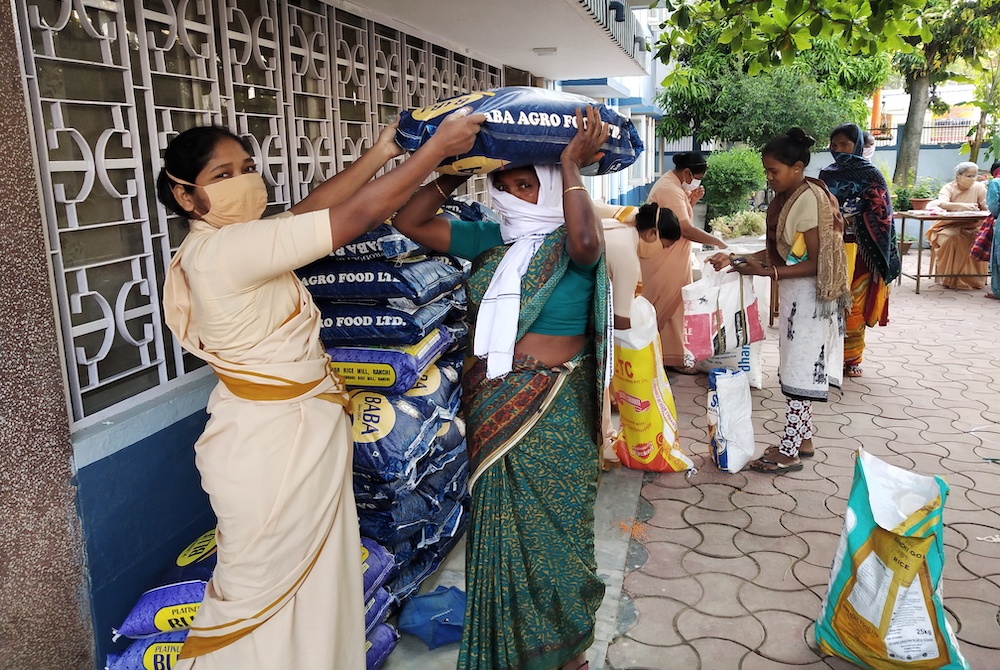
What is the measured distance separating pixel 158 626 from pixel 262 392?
946 millimetres

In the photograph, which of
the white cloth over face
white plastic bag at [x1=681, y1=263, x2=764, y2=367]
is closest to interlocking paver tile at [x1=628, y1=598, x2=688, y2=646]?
the white cloth over face

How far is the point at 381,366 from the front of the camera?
3080 mm

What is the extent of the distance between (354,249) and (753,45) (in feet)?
8.74

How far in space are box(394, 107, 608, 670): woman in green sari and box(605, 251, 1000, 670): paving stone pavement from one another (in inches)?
19.5

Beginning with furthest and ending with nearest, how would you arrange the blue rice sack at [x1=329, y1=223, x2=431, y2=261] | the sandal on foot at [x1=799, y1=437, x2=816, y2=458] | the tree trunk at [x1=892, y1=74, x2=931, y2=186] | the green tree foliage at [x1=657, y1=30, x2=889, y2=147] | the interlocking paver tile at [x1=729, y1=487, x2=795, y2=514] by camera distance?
the tree trunk at [x1=892, y1=74, x2=931, y2=186]
the green tree foliage at [x1=657, y1=30, x2=889, y2=147]
the sandal on foot at [x1=799, y1=437, x2=816, y2=458]
the interlocking paver tile at [x1=729, y1=487, x2=795, y2=514]
the blue rice sack at [x1=329, y1=223, x2=431, y2=261]

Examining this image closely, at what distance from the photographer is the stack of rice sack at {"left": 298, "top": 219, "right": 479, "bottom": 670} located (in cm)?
295

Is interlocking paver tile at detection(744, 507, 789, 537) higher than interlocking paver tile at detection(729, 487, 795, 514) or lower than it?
lower

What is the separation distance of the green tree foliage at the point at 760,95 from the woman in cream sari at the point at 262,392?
1449 cm

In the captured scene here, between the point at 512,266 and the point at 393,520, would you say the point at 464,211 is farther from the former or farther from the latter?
the point at 393,520

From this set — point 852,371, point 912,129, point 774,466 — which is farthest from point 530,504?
point 912,129

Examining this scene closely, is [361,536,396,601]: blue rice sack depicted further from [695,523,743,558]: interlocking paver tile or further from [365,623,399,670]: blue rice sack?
[695,523,743,558]: interlocking paver tile

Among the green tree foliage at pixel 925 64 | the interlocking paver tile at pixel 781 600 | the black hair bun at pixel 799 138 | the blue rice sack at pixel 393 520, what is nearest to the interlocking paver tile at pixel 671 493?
the interlocking paver tile at pixel 781 600

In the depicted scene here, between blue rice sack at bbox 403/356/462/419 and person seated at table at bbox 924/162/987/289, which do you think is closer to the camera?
blue rice sack at bbox 403/356/462/419

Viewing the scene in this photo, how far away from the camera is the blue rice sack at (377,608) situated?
2828mm
